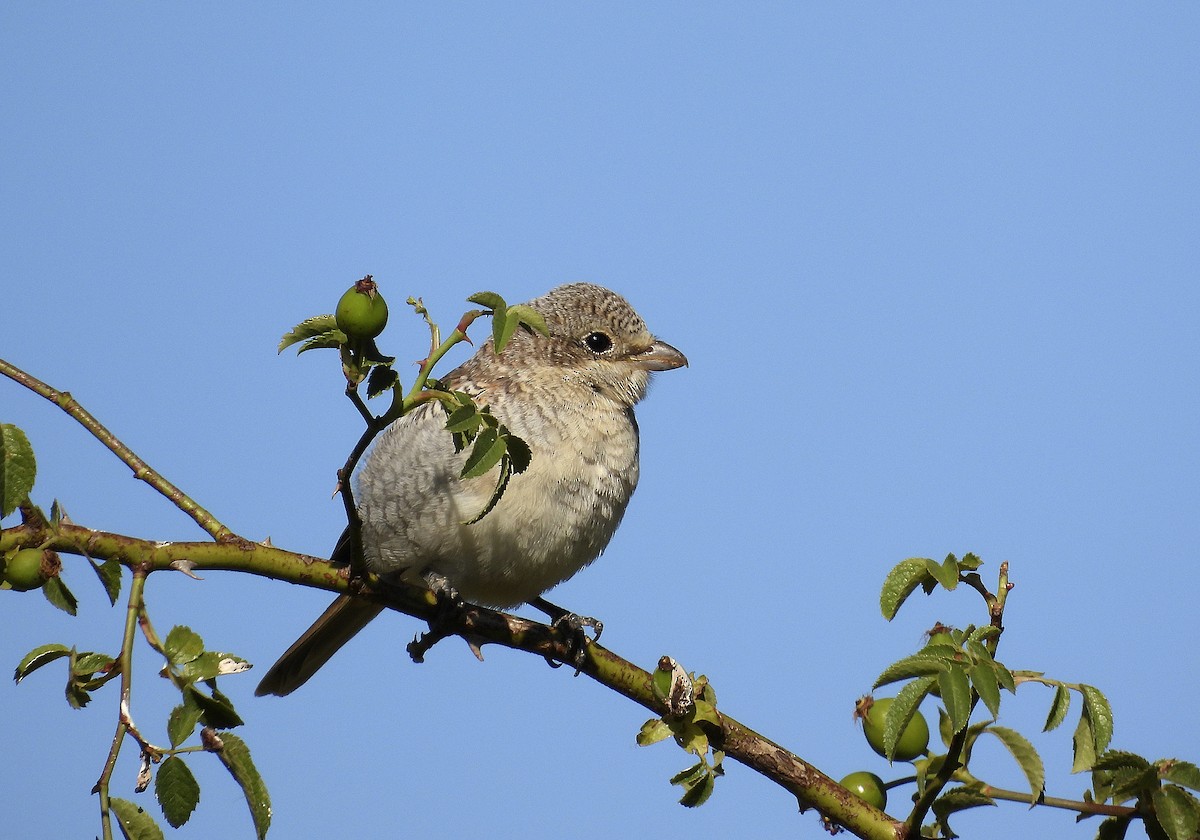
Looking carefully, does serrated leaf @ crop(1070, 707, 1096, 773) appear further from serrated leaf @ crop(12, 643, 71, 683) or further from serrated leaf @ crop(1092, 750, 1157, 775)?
serrated leaf @ crop(12, 643, 71, 683)

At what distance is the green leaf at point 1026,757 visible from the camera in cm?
253

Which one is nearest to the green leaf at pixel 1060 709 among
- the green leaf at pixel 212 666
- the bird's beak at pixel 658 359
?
the green leaf at pixel 212 666

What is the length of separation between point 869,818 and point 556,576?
2306 millimetres

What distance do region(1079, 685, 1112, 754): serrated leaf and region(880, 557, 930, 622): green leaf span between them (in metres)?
0.37

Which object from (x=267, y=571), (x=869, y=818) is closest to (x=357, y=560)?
(x=267, y=571)

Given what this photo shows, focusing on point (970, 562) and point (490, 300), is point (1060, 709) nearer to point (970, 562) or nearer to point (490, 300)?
point (970, 562)

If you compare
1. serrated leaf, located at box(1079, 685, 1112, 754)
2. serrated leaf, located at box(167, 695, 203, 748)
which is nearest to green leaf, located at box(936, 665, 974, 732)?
serrated leaf, located at box(1079, 685, 1112, 754)

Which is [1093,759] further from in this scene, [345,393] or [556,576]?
[556,576]

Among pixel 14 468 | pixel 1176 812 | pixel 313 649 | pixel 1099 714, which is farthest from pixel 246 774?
pixel 313 649

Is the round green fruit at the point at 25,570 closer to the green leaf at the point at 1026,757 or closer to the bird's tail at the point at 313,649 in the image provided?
the green leaf at the point at 1026,757

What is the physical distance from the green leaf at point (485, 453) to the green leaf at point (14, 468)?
75cm

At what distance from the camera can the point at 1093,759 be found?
8.15 ft

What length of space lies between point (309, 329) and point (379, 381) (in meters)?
0.17

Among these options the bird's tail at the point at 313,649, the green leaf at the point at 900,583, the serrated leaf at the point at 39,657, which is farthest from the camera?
the bird's tail at the point at 313,649
